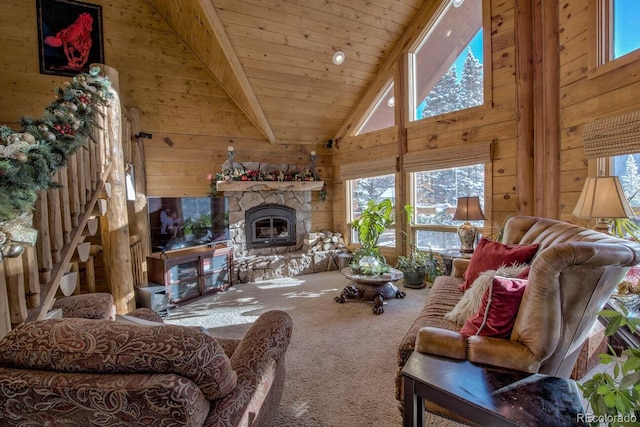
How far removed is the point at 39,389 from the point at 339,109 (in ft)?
17.6

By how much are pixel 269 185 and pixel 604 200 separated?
425 cm

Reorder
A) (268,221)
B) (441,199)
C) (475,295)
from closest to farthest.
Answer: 1. (475,295)
2. (441,199)
3. (268,221)

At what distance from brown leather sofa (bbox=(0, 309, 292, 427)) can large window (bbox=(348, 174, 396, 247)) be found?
4593 millimetres

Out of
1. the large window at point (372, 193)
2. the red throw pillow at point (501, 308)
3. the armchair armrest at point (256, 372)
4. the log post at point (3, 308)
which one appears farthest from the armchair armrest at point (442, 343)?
the large window at point (372, 193)

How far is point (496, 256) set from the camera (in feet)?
7.45

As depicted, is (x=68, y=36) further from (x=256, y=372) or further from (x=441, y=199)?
(x=441, y=199)

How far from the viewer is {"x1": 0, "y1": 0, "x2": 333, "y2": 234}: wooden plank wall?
394cm

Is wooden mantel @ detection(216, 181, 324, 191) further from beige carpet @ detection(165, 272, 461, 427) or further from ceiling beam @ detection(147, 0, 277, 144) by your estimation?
beige carpet @ detection(165, 272, 461, 427)

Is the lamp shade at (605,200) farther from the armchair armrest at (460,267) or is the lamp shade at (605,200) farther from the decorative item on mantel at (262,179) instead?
the decorative item on mantel at (262,179)

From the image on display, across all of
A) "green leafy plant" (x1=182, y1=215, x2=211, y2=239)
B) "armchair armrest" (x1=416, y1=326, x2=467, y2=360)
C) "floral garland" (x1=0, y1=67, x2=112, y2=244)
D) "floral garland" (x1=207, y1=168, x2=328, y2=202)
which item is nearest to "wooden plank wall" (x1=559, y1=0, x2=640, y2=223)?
"armchair armrest" (x1=416, y1=326, x2=467, y2=360)

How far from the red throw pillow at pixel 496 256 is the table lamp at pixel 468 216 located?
1.12 m

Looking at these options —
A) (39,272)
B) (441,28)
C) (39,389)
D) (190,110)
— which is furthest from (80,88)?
(441,28)

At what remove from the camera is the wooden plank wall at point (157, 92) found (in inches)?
155

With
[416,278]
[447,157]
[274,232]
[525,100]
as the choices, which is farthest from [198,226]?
[525,100]
